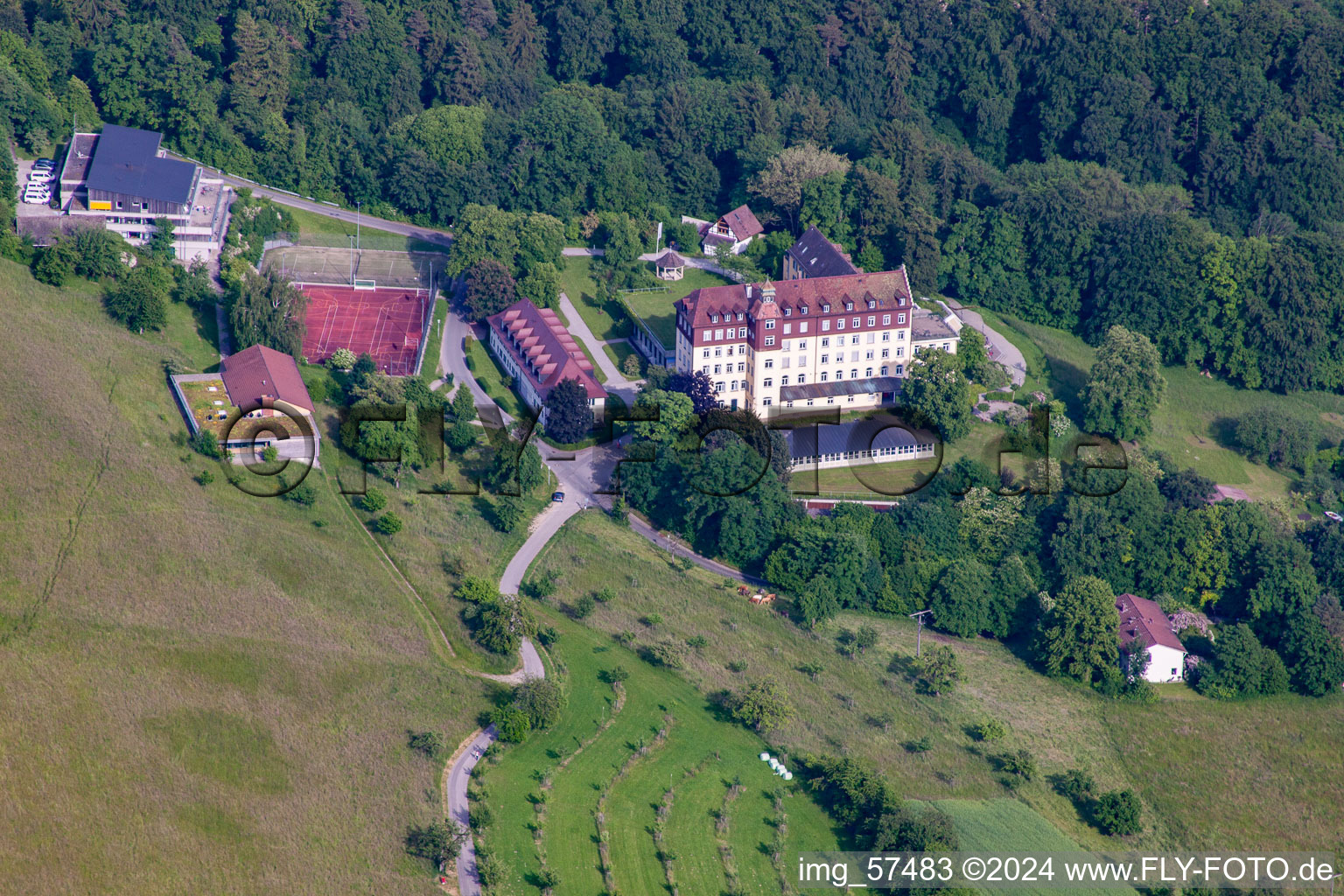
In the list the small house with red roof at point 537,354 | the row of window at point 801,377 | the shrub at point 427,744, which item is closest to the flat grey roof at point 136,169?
the small house with red roof at point 537,354

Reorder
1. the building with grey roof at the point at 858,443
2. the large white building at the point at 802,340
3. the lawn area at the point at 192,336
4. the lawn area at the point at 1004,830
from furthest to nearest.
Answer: the large white building at the point at 802,340 < the building with grey roof at the point at 858,443 < the lawn area at the point at 192,336 < the lawn area at the point at 1004,830

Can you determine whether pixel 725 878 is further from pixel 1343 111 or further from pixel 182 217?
pixel 1343 111

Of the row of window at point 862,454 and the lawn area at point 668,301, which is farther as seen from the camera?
the lawn area at point 668,301

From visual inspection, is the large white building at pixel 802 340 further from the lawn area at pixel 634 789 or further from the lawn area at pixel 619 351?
the lawn area at pixel 634 789

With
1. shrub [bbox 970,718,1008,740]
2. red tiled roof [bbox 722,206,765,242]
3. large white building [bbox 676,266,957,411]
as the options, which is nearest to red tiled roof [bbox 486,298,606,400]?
large white building [bbox 676,266,957,411]

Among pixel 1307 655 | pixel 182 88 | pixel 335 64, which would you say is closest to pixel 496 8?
pixel 335 64
